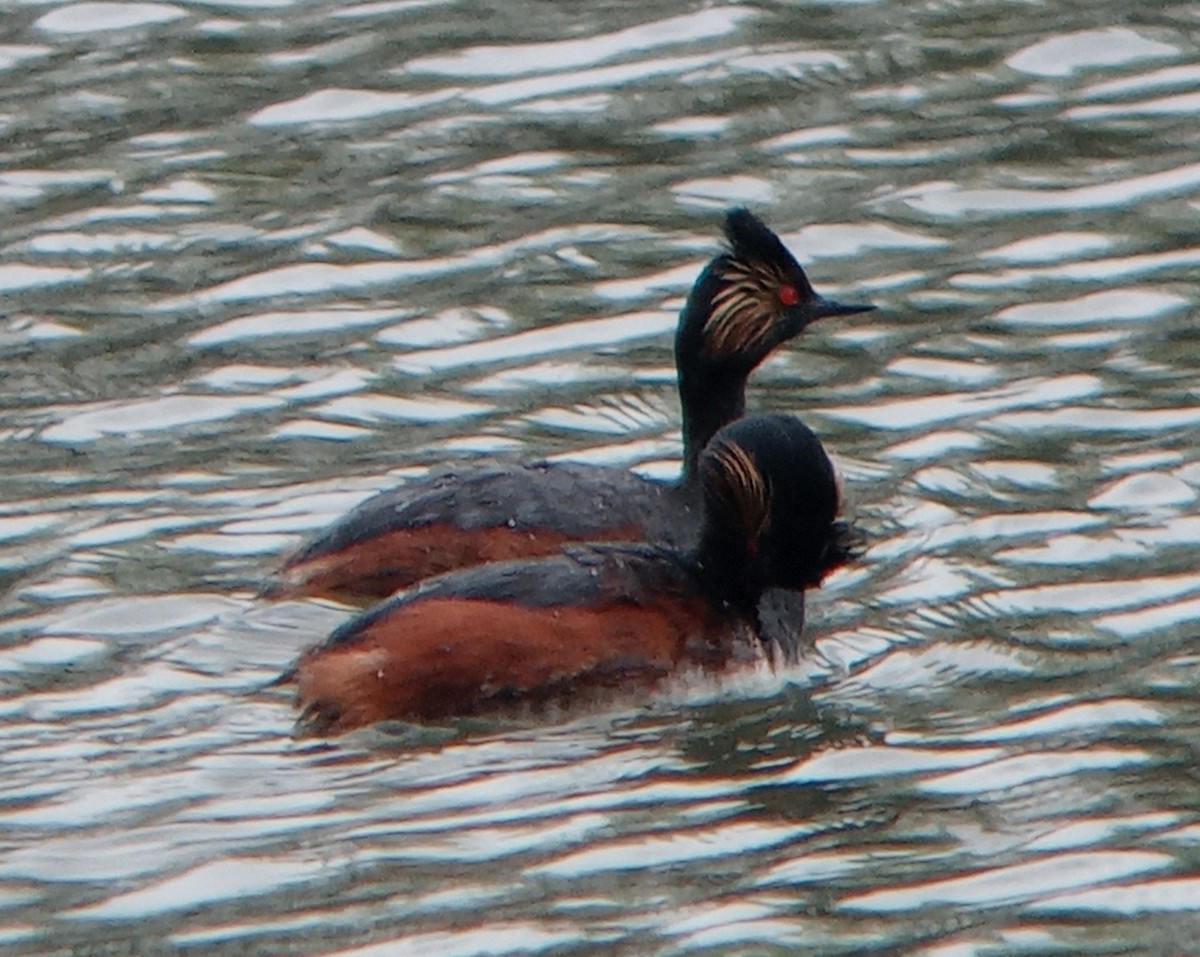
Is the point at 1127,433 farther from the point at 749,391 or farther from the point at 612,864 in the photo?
the point at 612,864

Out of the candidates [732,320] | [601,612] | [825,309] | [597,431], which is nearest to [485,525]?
[601,612]

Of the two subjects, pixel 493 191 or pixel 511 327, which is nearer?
pixel 511 327

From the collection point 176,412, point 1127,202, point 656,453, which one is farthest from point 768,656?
point 1127,202

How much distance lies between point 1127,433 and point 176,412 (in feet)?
10.4

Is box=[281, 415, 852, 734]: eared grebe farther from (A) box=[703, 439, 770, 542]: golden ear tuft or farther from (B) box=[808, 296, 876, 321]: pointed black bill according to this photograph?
(B) box=[808, 296, 876, 321]: pointed black bill

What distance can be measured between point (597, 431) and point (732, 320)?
0.73 m

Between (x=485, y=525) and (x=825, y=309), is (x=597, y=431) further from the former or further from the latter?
(x=485, y=525)

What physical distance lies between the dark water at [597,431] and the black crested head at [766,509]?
303 mm

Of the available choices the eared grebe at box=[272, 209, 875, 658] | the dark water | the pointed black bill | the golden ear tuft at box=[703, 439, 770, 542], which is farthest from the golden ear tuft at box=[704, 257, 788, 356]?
the golden ear tuft at box=[703, 439, 770, 542]

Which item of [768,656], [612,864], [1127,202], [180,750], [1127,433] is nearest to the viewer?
[612,864]

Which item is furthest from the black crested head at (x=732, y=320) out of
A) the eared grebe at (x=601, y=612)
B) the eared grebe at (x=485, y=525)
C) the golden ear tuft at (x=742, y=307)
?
the eared grebe at (x=601, y=612)

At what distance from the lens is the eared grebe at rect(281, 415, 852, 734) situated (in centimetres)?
865

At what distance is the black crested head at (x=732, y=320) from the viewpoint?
34.4 feet

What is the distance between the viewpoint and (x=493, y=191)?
41.6 ft
